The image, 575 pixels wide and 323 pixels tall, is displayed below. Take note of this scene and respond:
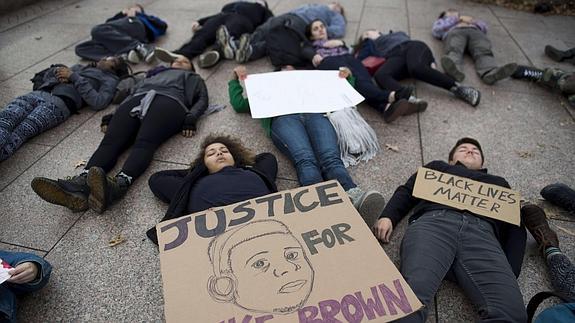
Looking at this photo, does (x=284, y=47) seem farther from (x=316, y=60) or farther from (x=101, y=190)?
(x=101, y=190)

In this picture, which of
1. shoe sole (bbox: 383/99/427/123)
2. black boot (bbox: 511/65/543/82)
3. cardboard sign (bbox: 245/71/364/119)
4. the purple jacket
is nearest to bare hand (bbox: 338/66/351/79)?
cardboard sign (bbox: 245/71/364/119)

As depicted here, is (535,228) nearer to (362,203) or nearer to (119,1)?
(362,203)

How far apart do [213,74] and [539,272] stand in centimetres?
335

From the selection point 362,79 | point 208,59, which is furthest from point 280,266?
point 208,59

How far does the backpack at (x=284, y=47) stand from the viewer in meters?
3.83

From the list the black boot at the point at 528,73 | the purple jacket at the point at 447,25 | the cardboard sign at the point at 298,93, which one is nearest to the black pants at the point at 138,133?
the cardboard sign at the point at 298,93

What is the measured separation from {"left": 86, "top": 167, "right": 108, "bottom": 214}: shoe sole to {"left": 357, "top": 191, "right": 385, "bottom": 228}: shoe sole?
5.00 feet

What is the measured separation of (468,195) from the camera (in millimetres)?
2025

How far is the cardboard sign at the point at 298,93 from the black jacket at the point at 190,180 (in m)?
0.42

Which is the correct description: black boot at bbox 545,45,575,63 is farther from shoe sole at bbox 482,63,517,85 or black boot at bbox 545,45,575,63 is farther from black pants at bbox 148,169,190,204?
black pants at bbox 148,169,190,204

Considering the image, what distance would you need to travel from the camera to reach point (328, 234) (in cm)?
164

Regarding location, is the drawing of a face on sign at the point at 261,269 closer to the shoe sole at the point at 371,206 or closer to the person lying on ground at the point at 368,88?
the shoe sole at the point at 371,206

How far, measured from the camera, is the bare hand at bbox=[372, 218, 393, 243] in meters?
2.04

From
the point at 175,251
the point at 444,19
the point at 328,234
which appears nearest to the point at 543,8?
the point at 444,19
